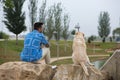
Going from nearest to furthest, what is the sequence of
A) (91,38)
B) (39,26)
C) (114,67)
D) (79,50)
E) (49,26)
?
(39,26)
(79,50)
(114,67)
(49,26)
(91,38)

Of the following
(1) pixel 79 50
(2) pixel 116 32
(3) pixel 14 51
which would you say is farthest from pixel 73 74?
(2) pixel 116 32

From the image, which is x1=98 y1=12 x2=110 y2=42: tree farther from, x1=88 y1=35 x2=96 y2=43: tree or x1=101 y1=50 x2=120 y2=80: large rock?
x1=101 y1=50 x2=120 y2=80: large rock

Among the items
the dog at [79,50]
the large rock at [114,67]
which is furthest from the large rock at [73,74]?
the large rock at [114,67]

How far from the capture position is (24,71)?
9.28 m

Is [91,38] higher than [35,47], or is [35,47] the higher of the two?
[35,47]

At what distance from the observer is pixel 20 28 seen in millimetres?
45375

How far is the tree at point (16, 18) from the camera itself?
44.8m

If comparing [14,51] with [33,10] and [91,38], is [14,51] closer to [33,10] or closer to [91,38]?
[33,10]

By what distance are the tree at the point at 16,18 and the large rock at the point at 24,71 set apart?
35344mm

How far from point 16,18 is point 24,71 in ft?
118

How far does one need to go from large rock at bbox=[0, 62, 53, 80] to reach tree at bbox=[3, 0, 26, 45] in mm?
35344

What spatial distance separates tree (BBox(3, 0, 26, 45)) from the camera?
44750 millimetres

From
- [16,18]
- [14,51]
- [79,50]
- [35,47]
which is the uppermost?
[16,18]

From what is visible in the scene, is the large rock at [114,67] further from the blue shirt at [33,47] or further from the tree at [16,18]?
the tree at [16,18]
